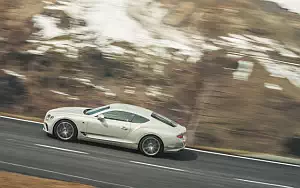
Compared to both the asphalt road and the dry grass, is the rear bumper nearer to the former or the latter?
the asphalt road

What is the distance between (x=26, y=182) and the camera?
964cm

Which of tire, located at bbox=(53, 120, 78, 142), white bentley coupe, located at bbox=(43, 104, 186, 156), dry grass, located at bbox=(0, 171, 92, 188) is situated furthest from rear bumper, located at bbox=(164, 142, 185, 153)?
dry grass, located at bbox=(0, 171, 92, 188)

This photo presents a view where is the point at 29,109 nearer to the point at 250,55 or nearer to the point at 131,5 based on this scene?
the point at 131,5

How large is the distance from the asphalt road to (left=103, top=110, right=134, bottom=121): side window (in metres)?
0.93

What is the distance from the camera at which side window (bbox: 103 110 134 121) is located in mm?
13633

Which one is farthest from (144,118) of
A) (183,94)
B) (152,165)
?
(183,94)

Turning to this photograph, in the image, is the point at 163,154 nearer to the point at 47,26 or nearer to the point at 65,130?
the point at 65,130

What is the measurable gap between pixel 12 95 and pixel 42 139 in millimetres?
6913

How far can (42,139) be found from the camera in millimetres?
13492

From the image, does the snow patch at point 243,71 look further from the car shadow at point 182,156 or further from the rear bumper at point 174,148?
the rear bumper at point 174,148

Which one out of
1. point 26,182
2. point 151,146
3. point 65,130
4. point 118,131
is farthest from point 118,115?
point 26,182

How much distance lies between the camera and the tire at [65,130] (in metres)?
13.5

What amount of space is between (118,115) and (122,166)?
2.13m

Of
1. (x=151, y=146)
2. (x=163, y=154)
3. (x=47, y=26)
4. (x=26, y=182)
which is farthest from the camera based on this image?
(x=47, y=26)
